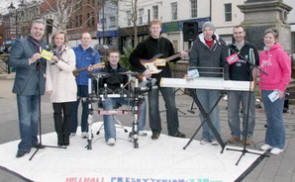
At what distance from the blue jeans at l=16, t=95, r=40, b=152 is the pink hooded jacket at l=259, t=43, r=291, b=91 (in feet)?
11.3

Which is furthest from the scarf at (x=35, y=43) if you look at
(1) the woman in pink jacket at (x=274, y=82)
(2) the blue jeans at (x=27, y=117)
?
(1) the woman in pink jacket at (x=274, y=82)

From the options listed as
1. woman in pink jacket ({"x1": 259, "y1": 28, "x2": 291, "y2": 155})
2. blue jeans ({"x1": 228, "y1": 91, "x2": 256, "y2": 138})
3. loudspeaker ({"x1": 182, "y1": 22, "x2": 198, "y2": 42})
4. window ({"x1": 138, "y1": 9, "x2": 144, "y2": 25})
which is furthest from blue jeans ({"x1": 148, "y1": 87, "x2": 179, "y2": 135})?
window ({"x1": 138, "y1": 9, "x2": 144, "y2": 25})

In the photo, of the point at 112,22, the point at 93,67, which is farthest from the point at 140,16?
the point at 93,67

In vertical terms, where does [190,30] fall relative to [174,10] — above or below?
below

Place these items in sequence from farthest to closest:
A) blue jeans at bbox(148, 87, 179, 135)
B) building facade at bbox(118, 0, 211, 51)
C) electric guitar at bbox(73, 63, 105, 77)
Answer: building facade at bbox(118, 0, 211, 51)
blue jeans at bbox(148, 87, 179, 135)
electric guitar at bbox(73, 63, 105, 77)

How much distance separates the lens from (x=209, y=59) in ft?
16.2

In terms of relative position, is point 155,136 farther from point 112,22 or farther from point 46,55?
point 112,22

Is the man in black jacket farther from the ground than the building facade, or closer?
closer

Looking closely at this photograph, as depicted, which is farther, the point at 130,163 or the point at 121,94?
the point at 121,94

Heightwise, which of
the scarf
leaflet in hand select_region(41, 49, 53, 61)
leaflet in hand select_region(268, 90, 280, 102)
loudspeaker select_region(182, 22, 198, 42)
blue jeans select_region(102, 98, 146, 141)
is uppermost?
loudspeaker select_region(182, 22, 198, 42)

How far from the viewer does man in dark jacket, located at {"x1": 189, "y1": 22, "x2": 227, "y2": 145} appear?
4.92 m

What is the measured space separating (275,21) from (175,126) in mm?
5484

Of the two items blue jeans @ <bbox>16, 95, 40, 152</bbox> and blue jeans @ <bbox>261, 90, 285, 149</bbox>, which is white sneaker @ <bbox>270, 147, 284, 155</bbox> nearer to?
blue jeans @ <bbox>261, 90, 285, 149</bbox>

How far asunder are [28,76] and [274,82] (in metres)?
3.56
